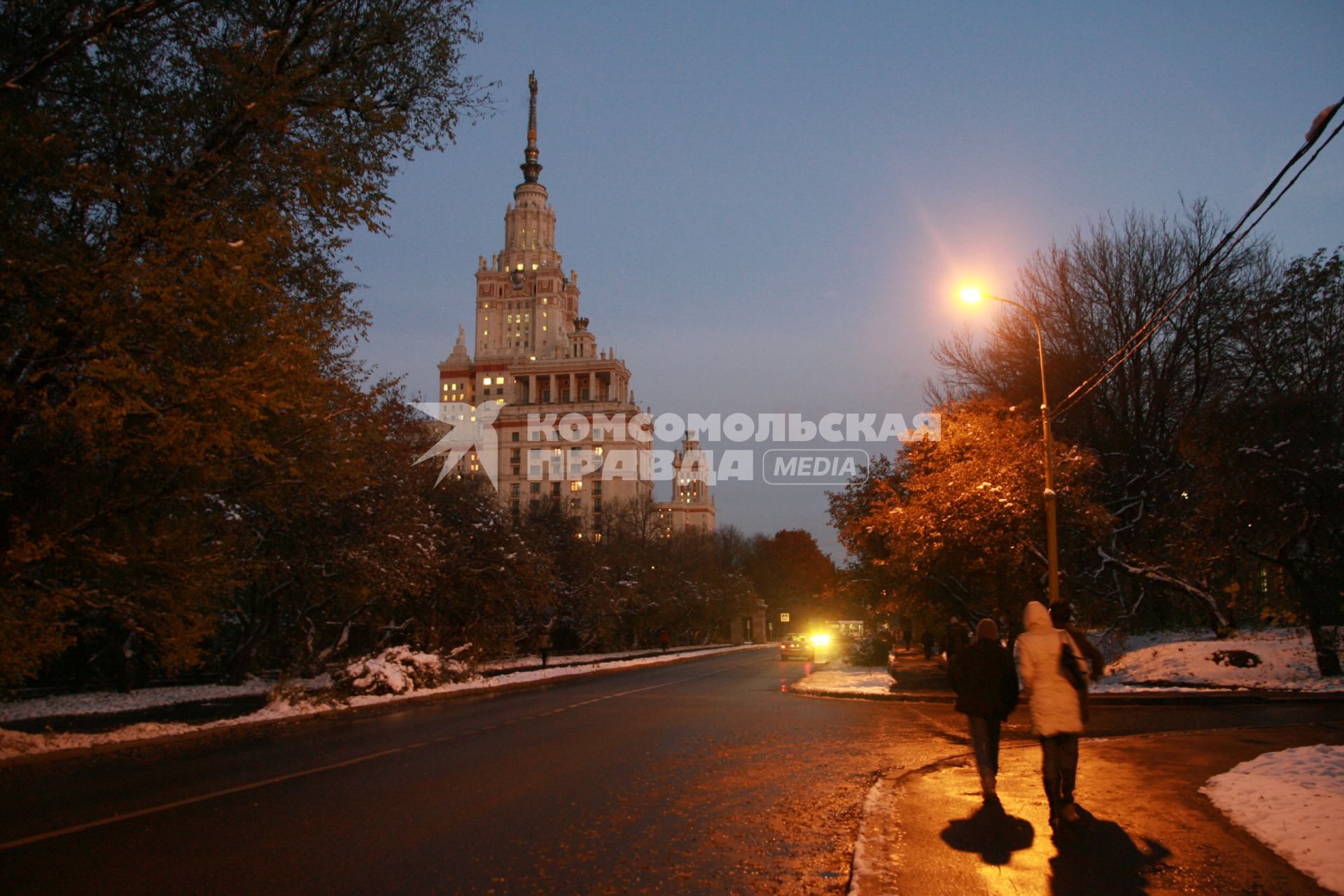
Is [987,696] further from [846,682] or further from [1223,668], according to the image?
[846,682]

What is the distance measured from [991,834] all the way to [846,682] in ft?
67.7

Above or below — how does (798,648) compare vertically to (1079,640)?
below

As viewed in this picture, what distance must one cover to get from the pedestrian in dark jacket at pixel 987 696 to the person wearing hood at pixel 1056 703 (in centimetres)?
64

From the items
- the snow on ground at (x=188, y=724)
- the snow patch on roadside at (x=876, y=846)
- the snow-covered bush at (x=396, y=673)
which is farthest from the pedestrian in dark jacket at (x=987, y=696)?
the snow-covered bush at (x=396, y=673)

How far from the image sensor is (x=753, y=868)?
6.70 m

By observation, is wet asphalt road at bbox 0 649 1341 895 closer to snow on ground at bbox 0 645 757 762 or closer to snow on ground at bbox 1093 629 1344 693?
snow on ground at bbox 0 645 757 762

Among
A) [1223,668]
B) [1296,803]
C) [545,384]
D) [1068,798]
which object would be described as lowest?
[1223,668]

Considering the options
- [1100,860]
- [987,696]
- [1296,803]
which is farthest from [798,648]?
[1100,860]

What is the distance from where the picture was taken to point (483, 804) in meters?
8.95

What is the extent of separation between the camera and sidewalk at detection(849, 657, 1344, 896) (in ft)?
20.1

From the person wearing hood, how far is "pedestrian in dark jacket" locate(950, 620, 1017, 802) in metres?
0.64

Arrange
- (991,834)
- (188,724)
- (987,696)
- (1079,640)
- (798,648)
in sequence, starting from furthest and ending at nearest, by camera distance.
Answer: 1. (798,648)
2. (188,724)
3. (987,696)
4. (1079,640)
5. (991,834)

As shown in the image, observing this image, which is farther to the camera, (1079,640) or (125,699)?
(125,699)

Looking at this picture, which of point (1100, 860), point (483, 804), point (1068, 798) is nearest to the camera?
point (1100, 860)
